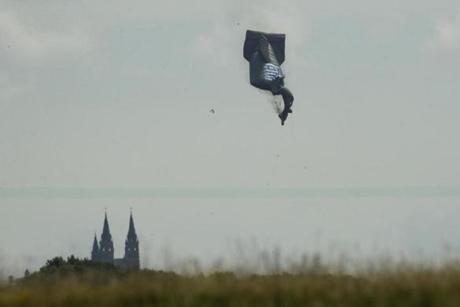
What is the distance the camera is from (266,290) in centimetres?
1773

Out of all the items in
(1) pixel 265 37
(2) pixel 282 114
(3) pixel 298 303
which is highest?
(1) pixel 265 37

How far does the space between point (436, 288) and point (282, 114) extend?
264 ft

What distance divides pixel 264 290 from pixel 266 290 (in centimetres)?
4

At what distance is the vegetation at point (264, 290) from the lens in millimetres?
17172

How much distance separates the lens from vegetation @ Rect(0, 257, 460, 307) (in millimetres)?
17172

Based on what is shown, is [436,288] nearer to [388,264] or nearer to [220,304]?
[388,264]

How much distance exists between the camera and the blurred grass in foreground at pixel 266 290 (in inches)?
676

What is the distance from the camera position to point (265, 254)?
20094 mm

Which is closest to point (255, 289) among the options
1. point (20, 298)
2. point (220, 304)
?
point (220, 304)

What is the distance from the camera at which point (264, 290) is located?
17750 mm

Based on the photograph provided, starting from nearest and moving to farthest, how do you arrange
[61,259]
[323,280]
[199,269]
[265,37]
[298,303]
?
1. [298,303]
2. [323,280]
3. [199,269]
4. [61,259]
5. [265,37]

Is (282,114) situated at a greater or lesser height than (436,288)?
greater

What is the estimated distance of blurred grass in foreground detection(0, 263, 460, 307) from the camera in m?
17.2

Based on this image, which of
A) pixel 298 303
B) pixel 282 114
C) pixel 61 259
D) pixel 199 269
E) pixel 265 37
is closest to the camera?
pixel 298 303
